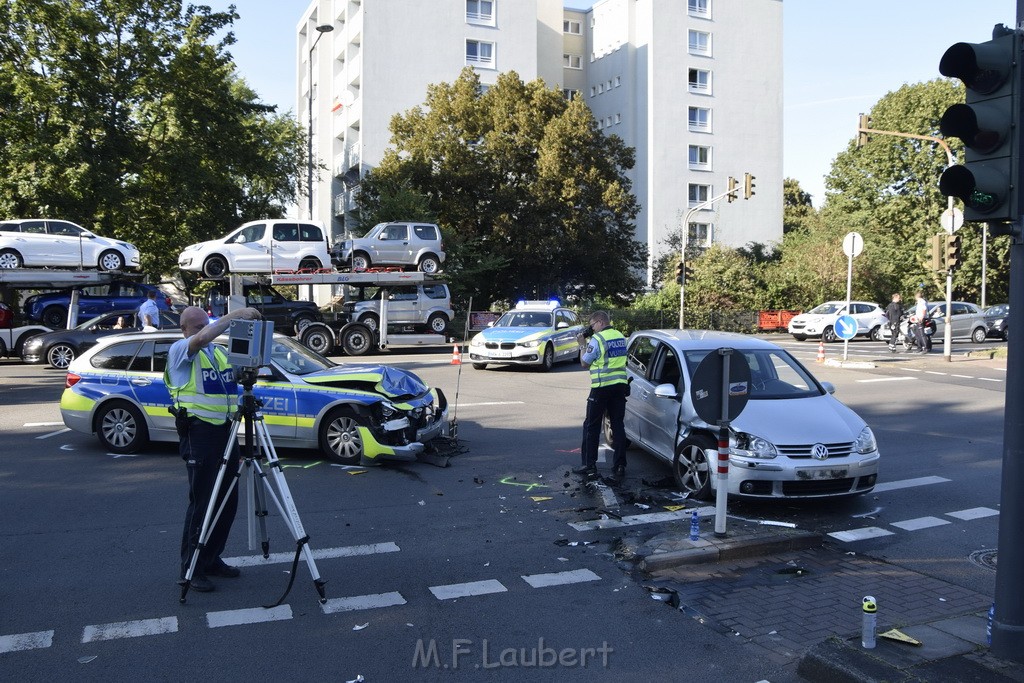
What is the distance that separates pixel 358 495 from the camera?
857cm

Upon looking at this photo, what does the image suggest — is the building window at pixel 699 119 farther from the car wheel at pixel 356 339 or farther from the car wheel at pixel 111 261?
the car wheel at pixel 111 261

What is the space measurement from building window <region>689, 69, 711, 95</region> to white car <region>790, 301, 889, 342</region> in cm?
2073

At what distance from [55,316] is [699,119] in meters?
39.4

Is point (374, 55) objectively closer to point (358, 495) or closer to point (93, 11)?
point (93, 11)

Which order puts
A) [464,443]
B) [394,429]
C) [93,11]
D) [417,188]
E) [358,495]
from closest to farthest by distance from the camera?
[358,495] < [394,429] < [464,443] < [93,11] < [417,188]

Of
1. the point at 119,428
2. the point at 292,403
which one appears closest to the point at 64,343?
the point at 119,428

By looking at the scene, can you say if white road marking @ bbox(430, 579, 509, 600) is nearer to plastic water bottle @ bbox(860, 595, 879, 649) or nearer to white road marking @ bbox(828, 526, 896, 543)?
plastic water bottle @ bbox(860, 595, 879, 649)

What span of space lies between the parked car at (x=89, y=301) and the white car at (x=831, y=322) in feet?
80.3

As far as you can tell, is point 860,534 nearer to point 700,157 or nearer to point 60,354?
point 60,354

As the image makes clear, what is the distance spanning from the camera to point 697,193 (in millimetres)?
52781

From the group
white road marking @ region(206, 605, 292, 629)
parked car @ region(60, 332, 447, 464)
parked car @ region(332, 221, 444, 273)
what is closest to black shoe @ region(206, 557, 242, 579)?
white road marking @ region(206, 605, 292, 629)

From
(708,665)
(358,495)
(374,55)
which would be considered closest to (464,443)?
(358,495)

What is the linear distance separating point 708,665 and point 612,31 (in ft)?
178

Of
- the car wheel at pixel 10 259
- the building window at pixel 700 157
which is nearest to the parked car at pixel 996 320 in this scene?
the building window at pixel 700 157
